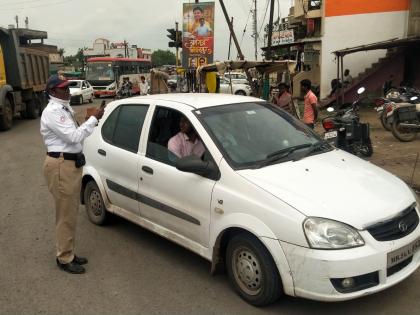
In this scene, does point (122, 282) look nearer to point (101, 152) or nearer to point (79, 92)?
point (101, 152)

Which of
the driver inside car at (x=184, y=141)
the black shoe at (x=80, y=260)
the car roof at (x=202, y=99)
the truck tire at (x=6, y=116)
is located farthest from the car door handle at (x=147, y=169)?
the truck tire at (x=6, y=116)

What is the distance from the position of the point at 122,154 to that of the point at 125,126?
1.13 ft

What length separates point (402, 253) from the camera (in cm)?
343

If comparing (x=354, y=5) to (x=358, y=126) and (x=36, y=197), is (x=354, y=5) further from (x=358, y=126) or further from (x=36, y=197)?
(x=36, y=197)

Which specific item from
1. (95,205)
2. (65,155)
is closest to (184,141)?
(65,155)

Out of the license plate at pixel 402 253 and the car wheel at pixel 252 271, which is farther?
the car wheel at pixel 252 271

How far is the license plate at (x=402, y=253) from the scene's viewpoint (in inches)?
131

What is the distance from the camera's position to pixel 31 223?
237 inches

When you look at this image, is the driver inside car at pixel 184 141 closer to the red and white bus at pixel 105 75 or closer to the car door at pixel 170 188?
the car door at pixel 170 188

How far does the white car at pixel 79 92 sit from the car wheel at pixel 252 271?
90.0 feet

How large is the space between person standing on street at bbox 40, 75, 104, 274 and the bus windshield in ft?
113

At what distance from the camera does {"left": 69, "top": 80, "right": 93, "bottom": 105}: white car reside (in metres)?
30.2

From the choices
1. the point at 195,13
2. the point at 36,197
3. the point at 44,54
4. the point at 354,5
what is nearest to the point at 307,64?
the point at 354,5

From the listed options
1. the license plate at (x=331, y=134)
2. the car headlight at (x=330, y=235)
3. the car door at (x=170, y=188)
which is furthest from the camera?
the license plate at (x=331, y=134)
